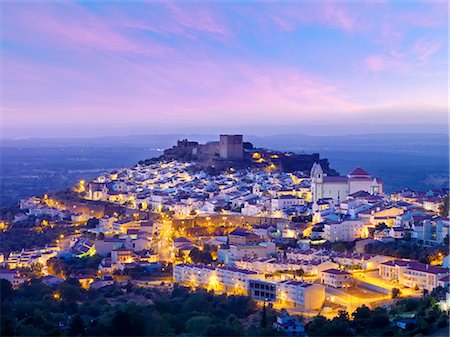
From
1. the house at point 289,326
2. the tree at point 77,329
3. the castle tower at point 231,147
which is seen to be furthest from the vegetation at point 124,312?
the castle tower at point 231,147

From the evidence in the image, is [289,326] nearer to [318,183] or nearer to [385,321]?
[385,321]

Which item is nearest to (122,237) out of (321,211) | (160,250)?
(160,250)

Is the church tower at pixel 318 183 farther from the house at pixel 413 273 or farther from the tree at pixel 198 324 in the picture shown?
the tree at pixel 198 324

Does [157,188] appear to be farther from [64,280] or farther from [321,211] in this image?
[64,280]

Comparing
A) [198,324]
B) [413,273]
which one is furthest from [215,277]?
[413,273]

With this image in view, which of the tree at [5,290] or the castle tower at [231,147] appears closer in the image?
the tree at [5,290]
